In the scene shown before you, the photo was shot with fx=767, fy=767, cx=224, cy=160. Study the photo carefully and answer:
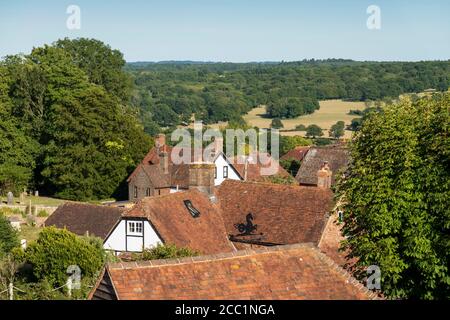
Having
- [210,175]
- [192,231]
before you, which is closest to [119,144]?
[210,175]

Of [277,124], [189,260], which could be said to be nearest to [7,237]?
[189,260]

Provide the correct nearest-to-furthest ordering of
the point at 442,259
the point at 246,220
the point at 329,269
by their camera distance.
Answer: the point at 329,269 < the point at 442,259 < the point at 246,220

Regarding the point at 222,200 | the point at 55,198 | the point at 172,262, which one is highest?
the point at 172,262

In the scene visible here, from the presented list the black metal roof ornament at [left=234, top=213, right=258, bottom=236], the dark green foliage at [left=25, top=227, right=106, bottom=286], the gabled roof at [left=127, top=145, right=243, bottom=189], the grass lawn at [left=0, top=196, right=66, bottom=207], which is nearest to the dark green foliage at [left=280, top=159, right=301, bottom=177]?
the gabled roof at [left=127, top=145, right=243, bottom=189]

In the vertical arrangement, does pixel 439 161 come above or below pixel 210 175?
above

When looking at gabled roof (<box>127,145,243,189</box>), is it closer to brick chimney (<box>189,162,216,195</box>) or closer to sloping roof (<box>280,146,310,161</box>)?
sloping roof (<box>280,146,310,161</box>)
